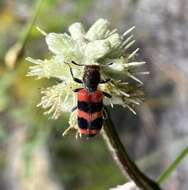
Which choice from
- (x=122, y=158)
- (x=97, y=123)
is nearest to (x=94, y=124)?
(x=97, y=123)

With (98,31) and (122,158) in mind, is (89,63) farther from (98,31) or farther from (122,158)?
(122,158)

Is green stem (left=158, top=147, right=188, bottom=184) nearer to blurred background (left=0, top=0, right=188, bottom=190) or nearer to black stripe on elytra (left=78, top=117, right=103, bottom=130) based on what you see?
black stripe on elytra (left=78, top=117, right=103, bottom=130)

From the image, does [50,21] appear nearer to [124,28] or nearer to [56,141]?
[124,28]

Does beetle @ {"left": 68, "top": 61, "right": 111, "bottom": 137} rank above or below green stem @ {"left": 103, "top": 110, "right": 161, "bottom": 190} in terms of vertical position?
above

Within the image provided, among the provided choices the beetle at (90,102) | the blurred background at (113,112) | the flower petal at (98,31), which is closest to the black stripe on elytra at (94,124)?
the beetle at (90,102)

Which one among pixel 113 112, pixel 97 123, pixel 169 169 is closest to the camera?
pixel 97 123

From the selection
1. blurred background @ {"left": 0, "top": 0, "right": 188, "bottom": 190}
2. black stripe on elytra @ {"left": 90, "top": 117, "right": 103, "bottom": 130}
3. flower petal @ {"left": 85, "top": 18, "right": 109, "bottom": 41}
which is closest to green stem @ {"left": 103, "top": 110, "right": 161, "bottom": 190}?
black stripe on elytra @ {"left": 90, "top": 117, "right": 103, "bottom": 130}

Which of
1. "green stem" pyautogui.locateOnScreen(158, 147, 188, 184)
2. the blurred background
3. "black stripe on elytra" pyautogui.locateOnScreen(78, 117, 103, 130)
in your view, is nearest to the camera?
"black stripe on elytra" pyautogui.locateOnScreen(78, 117, 103, 130)
